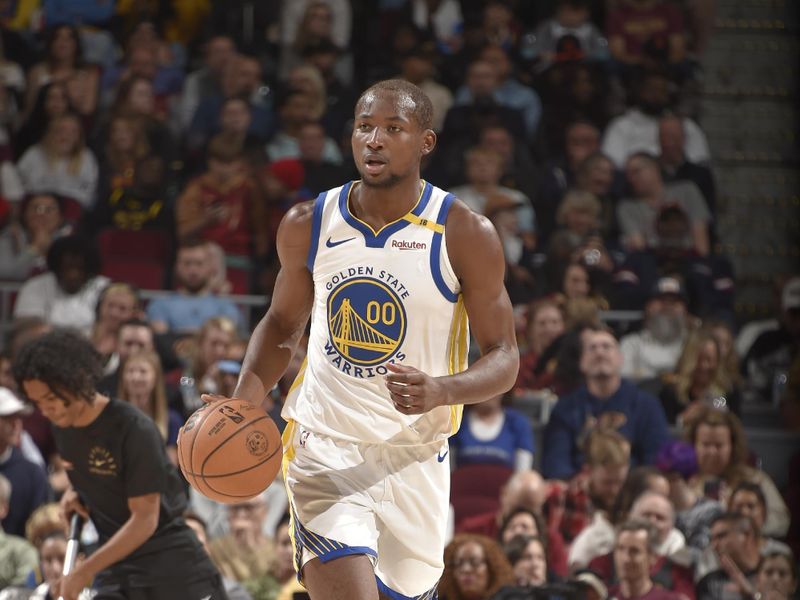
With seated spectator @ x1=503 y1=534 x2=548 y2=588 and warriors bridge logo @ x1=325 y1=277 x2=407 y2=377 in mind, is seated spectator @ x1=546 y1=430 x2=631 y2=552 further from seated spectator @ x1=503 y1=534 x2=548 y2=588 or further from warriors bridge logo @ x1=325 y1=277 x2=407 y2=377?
warriors bridge logo @ x1=325 y1=277 x2=407 y2=377

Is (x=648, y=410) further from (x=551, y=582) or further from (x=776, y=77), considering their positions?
(x=776, y=77)

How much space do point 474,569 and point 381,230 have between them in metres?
3.11

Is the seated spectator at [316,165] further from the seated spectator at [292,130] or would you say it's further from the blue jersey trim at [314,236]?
the blue jersey trim at [314,236]

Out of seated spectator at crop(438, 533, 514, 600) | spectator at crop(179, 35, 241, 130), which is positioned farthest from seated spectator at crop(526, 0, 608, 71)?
seated spectator at crop(438, 533, 514, 600)

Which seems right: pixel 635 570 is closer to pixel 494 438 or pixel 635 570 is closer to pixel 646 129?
pixel 494 438

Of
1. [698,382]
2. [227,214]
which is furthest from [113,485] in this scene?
[227,214]

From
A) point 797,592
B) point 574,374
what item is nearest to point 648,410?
point 574,374

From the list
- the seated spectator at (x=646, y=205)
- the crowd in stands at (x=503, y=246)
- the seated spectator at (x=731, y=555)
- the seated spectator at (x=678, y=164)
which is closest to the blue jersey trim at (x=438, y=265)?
the crowd in stands at (x=503, y=246)

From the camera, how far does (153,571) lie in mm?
5227

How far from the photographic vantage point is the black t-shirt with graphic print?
5109 millimetres

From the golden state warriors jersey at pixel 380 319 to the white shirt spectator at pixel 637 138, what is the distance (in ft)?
24.2

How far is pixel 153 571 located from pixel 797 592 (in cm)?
392

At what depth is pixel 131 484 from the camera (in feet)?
16.7

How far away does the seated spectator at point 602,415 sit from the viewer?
8.45 metres
